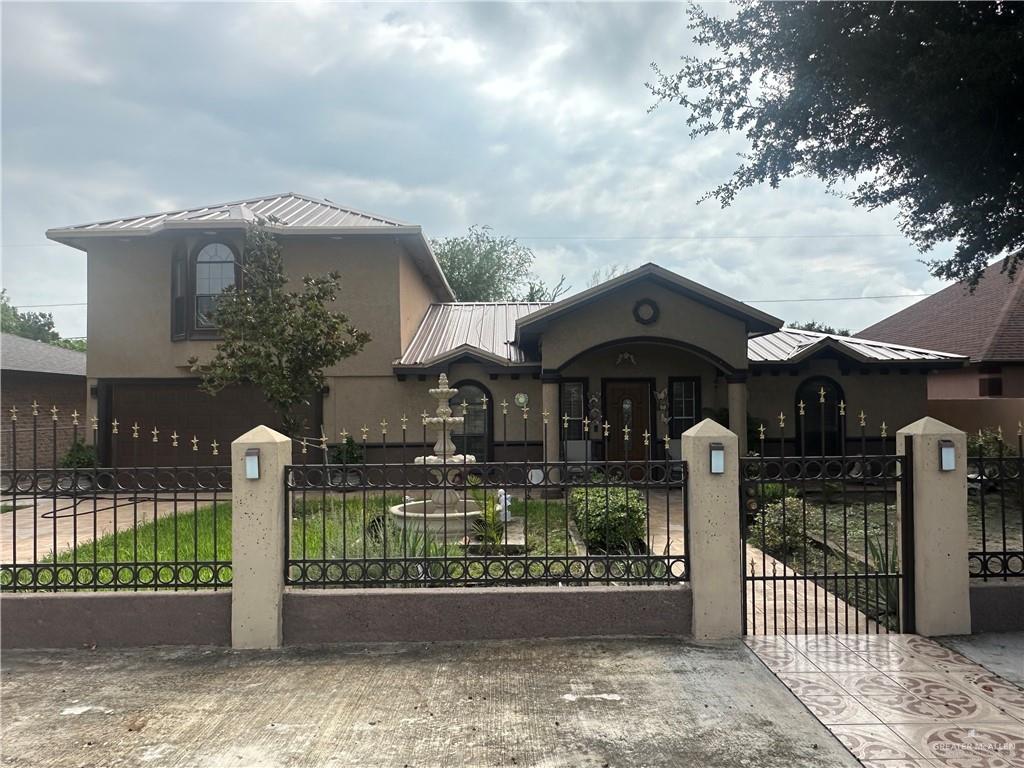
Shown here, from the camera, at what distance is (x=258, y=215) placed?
51.3 feet

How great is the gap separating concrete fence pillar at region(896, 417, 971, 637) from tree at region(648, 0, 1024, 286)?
166 inches

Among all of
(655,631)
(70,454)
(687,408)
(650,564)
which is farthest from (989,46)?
(70,454)

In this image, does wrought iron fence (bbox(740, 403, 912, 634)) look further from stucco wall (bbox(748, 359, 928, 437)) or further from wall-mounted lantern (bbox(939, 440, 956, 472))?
stucco wall (bbox(748, 359, 928, 437))

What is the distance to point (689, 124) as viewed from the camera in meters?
9.87

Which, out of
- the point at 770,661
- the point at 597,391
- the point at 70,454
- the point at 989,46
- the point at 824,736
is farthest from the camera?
the point at 597,391

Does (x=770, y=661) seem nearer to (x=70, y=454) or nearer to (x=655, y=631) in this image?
(x=655, y=631)

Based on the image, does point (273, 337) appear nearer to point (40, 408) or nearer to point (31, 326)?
point (40, 408)

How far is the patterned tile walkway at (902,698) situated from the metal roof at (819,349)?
11248 mm

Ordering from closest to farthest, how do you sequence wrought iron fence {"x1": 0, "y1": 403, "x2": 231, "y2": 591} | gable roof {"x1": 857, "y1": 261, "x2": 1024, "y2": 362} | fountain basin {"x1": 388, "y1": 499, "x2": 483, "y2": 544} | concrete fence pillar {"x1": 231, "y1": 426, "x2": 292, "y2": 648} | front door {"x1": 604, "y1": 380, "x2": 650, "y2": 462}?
concrete fence pillar {"x1": 231, "y1": 426, "x2": 292, "y2": 648}, wrought iron fence {"x1": 0, "y1": 403, "x2": 231, "y2": 591}, fountain basin {"x1": 388, "y1": 499, "x2": 483, "y2": 544}, front door {"x1": 604, "y1": 380, "x2": 650, "y2": 462}, gable roof {"x1": 857, "y1": 261, "x2": 1024, "y2": 362}

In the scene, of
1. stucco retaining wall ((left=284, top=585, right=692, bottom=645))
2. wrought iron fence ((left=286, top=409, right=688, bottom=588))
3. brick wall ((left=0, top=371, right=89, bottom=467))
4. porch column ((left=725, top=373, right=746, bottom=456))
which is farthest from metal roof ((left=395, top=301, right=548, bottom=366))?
stucco retaining wall ((left=284, top=585, right=692, bottom=645))

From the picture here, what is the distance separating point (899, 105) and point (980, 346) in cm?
1718

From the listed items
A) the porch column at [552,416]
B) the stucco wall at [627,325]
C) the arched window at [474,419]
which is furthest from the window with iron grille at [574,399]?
the stucco wall at [627,325]

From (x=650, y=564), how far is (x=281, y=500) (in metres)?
3.14

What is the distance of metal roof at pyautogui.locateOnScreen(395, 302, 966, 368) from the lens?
16.2m
